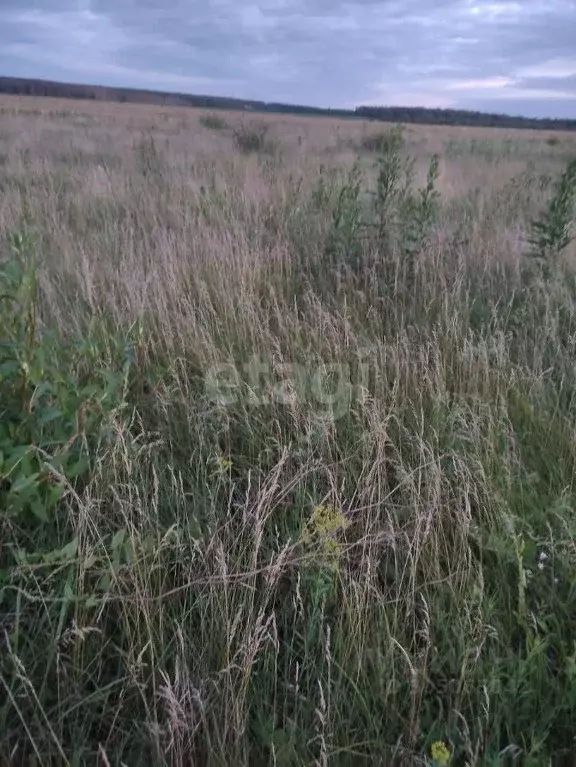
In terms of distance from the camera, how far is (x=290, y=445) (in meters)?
2.46

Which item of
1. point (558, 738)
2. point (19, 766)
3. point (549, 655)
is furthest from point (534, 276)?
point (19, 766)

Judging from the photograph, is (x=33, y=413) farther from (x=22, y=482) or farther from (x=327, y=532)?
(x=327, y=532)

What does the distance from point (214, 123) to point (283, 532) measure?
74.4 feet

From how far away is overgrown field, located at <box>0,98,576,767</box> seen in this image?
1.65 metres

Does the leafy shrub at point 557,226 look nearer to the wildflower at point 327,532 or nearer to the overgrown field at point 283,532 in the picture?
the overgrown field at point 283,532

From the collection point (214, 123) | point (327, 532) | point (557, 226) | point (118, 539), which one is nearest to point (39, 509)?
point (118, 539)

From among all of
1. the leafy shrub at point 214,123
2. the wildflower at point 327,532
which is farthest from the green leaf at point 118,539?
the leafy shrub at point 214,123

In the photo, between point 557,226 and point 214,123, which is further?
point 214,123

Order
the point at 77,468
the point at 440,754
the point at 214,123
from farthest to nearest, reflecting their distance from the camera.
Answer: the point at 214,123 < the point at 77,468 < the point at 440,754

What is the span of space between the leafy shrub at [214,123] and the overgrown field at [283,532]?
1973 cm

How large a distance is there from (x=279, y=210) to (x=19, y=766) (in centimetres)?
530

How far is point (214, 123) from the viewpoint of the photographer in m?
22.4

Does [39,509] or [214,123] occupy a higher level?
[214,123]

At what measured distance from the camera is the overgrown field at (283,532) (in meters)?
1.65
